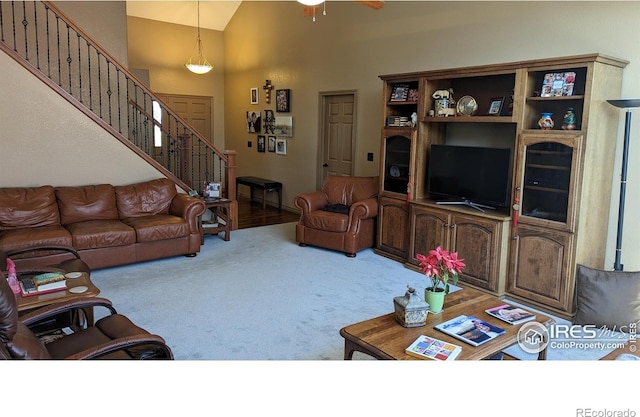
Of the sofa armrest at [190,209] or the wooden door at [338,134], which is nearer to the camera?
the sofa armrest at [190,209]

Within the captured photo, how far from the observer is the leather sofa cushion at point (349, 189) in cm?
613

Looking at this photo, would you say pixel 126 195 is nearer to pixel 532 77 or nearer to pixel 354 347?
pixel 354 347

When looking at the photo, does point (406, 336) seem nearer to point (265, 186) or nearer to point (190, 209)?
point (190, 209)

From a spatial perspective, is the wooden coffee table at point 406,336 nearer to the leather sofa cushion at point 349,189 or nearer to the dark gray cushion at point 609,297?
the dark gray cushion at point 609,297

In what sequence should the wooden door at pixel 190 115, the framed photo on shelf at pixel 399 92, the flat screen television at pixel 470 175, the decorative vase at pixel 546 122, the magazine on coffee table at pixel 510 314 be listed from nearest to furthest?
the magazine on coffee table at pixel 510 314
the decorative vase at pixel 546 122
the flat screen television at pixel 470 175
the framed photo on shelf at pixel 399 92
the wooden door at pixel 190 115

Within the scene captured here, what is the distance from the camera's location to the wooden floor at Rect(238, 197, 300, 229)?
7524 millimetres

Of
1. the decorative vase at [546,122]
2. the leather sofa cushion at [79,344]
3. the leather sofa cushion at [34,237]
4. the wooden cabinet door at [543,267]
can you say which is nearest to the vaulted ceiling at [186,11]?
the leather sofa cushion at [34,237]

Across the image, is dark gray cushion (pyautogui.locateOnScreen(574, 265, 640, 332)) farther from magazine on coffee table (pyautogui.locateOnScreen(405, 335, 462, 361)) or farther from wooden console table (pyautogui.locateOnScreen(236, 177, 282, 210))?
wooden console table (pyautogui.locateOnScreen(236, 177, 282, 210))

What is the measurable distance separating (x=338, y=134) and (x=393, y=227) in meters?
2.39

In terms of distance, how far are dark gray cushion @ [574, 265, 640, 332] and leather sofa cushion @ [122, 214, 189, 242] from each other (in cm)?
395

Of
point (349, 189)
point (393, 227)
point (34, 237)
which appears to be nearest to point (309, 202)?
point (349, 189)

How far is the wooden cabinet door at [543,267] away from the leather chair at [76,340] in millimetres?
3193

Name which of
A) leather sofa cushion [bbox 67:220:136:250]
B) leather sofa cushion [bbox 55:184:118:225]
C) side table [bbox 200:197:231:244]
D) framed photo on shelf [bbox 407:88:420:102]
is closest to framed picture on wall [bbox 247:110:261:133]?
side table [bbox 200:197:231:244]
